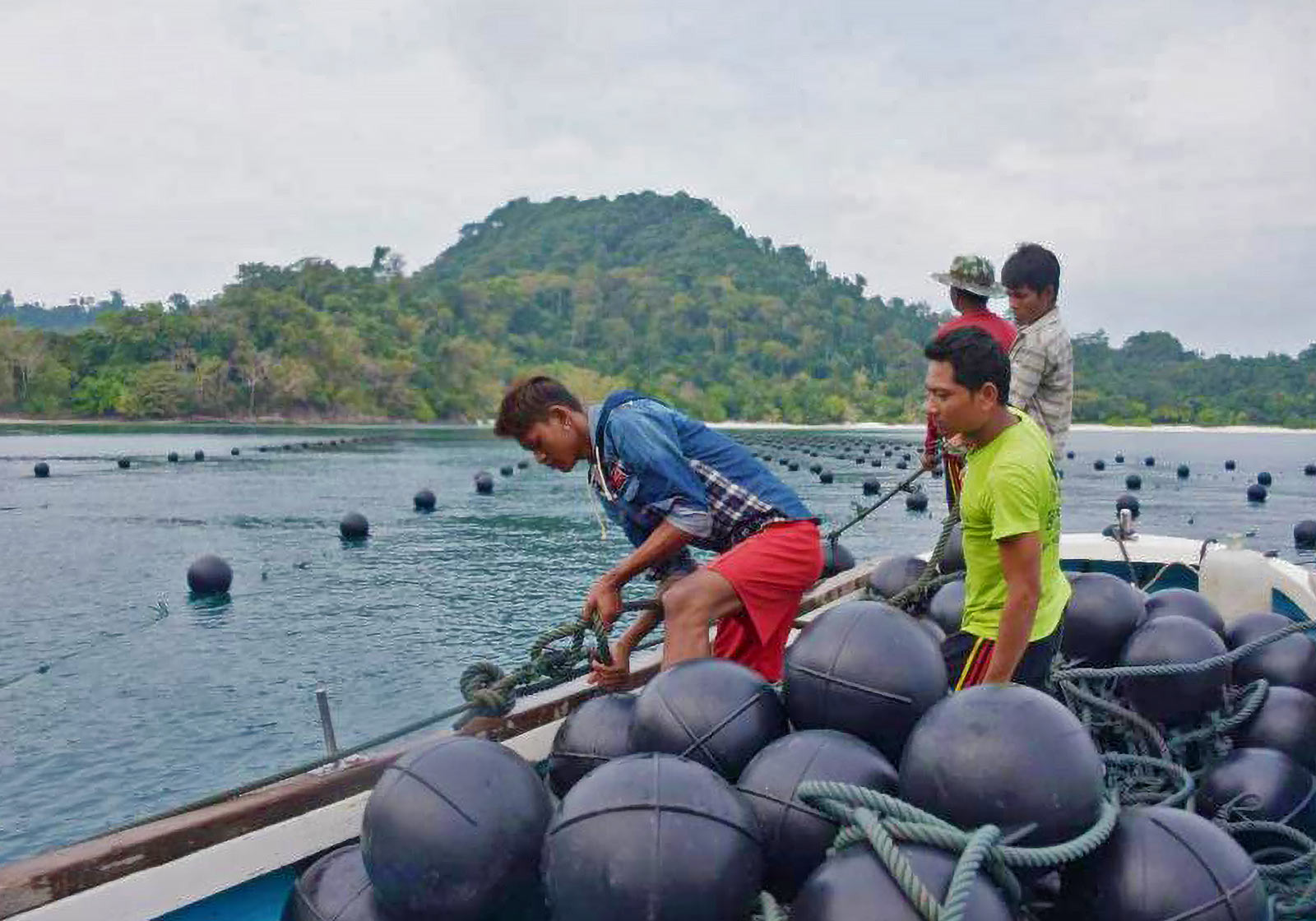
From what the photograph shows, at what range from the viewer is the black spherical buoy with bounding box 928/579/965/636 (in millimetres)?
5203

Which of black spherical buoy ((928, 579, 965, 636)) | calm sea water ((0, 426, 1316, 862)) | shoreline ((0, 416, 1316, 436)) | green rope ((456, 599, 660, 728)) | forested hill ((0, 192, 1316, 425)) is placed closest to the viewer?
green rope ((456, 599, 660, 728))

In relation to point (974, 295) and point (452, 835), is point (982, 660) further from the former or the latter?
point (974, 295)

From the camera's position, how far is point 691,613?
438 centimetres

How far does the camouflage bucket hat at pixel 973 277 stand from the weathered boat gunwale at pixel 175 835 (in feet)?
11.0

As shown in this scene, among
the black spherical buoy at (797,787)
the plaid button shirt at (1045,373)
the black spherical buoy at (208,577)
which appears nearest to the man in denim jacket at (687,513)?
the black spherical buoy at (797,787)

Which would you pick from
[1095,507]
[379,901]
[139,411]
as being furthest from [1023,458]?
[139,411]

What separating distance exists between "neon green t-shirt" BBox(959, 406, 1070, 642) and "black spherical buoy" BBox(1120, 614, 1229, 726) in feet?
2.67

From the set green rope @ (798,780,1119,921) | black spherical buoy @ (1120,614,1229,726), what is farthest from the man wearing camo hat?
green rope @ (798,780,1119,921)

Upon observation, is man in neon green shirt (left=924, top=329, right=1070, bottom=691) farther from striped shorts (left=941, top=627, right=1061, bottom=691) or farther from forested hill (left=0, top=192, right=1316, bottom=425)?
forested hill (left=0, top=192, right=1316, bottom=425)

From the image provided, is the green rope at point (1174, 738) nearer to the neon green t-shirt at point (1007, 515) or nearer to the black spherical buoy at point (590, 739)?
the neon green t-shirt at point (1007, 515)

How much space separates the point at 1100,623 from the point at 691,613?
2.07 m

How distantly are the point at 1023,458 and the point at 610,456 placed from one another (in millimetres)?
1744

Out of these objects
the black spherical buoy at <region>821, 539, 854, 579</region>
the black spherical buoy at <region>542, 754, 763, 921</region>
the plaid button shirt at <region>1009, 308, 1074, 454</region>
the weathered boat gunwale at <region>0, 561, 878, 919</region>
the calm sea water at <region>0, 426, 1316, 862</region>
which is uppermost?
the plaid button shirt at <region>1009, 308, 1074, 454</region>

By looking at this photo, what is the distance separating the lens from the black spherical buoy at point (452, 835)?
3031mm
